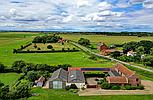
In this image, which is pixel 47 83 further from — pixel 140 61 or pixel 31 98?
pixel 140 61

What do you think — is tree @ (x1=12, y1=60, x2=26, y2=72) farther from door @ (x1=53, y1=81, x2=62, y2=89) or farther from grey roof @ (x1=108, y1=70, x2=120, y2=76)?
grey roof @ (x1=108, y1=70, x2=120, y2=76)

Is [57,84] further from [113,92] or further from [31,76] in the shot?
[113,92]

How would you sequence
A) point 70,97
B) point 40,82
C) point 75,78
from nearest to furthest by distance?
point 70,97, point 40,82, point 75,78

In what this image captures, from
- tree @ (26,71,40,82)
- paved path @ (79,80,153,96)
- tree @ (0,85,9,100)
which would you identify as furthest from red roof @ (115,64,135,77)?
tree @ (0,85,9,100)

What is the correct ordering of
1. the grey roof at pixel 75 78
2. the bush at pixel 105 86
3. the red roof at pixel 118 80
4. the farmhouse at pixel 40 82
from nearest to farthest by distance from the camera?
1. the bush at pixel 105 86
2. the grey roof at pixel 75 78
3. the farmhouse at pixel 40 82
4. the red roof at pixel 118 80

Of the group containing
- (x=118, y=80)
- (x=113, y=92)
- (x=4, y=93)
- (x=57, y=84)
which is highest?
(x=4, y=93)

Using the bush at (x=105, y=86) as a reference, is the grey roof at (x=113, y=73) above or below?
above

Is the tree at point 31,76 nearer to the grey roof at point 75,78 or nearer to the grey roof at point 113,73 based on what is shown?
the grey roof at point 75,78

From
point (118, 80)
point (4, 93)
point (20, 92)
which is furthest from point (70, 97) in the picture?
point (118, 80)

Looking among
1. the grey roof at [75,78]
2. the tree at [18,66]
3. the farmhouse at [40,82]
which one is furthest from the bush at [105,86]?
the tree at [18,66]
